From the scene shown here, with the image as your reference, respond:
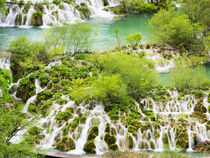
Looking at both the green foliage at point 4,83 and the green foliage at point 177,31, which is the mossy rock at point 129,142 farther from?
the green foliage at point 177,31

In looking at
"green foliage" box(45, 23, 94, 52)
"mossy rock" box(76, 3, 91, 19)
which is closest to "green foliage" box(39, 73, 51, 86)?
"green foliage" box(45, 23, 94, 52)

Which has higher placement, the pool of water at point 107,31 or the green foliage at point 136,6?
the green foliage at point 136,6

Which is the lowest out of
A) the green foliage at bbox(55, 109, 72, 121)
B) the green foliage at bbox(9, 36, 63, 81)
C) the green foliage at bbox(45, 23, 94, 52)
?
the green foliage at bbox(55, 109, 72, 121)

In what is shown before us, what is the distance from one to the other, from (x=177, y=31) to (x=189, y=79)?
12.0 meters

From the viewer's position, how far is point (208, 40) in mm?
35406

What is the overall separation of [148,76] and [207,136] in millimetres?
7172

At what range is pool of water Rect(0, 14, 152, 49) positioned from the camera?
38.1 meters

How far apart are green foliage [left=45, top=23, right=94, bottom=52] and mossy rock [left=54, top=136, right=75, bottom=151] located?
1273 cm

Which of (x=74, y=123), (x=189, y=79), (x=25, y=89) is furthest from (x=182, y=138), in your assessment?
(x=25, y=89)

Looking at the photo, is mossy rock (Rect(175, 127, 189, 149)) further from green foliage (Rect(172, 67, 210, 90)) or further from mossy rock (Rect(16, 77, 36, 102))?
mossy rock (Rect(16, 77, 36, 102))

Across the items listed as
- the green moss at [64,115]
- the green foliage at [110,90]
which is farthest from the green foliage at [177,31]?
the green moss at [64,115]

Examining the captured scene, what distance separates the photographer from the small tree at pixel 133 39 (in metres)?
34.2

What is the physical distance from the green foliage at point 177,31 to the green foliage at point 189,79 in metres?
10.8

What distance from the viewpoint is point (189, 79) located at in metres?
23.7
